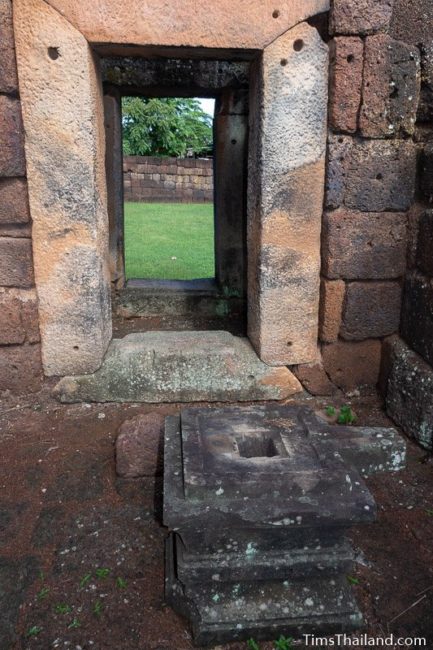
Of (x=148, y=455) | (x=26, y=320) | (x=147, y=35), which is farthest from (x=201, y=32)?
(x=148, y=455)

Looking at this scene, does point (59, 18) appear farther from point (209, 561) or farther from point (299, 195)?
point (209, 561)

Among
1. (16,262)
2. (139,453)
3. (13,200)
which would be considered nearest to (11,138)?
(13,200)

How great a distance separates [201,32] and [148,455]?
2.30 meters

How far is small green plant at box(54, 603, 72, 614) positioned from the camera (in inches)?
72.9

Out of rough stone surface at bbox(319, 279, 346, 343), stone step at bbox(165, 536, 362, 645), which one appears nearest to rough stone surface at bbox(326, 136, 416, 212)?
rough stone surface at bbox(319, 279, 346, 343)

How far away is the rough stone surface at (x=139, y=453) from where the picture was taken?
2631 millimetres

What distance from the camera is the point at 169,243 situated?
10.9 meters

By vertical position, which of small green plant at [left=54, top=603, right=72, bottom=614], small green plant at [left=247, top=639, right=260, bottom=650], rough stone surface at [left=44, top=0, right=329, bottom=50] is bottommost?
small green plant at [left=247, top=639, right=260, bottom=650]

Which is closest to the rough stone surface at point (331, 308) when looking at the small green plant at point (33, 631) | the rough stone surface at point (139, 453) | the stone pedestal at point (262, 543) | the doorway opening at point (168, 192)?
the rough stone surface at point (139, 453)

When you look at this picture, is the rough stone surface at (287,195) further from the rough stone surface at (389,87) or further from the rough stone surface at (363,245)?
the rough stone surface at (389,87)

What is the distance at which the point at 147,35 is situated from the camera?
111 inches

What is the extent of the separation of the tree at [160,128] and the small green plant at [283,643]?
23803mm

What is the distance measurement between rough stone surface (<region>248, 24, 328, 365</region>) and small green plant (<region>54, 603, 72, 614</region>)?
1.93m

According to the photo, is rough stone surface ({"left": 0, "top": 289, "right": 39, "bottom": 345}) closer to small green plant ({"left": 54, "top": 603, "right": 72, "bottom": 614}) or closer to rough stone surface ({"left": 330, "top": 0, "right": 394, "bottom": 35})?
small green plant ({"left": 54, "top": 603, "right": 72, "bottom": 614})
